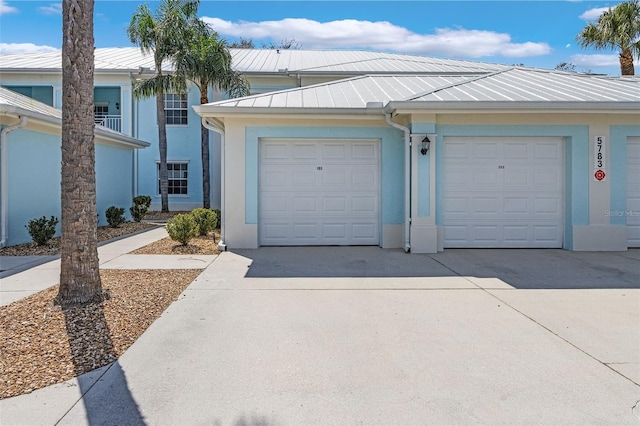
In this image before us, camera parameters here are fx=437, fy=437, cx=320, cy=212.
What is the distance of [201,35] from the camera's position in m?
16.5

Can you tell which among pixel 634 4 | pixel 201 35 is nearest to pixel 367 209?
Answer: pixel 201 35

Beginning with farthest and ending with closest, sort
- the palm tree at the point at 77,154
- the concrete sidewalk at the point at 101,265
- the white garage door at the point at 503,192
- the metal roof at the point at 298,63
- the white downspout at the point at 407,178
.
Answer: the metal roof at the point at 298,63 < the white garage door at the point at 503,192 < the white downspout at the point at 407,178 < the concrete sidewalk at the point at 101,265 < the palm tree at the point at 77,154

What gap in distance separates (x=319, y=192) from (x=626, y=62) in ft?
58.8

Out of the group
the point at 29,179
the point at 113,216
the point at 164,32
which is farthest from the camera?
the point at 164,32

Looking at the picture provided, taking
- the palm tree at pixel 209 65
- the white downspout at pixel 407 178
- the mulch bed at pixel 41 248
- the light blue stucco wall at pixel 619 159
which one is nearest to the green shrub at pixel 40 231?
the mulch bed at pixel 41 248

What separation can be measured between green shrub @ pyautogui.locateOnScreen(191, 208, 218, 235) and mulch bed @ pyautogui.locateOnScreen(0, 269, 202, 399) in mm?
5269

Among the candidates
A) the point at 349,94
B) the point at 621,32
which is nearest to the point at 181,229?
the point at 349,94

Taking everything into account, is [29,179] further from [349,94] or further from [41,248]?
[349,94]

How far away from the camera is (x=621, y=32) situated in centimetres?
1928

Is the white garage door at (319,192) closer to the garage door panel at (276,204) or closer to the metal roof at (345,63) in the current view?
the garage door panel at (276,204)

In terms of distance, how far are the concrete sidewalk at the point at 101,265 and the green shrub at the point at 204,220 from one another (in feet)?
4.46

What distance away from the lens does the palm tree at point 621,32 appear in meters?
19.2

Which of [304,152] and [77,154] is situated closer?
[77,154]

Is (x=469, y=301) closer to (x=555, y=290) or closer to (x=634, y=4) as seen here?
(x=555, y=290)
